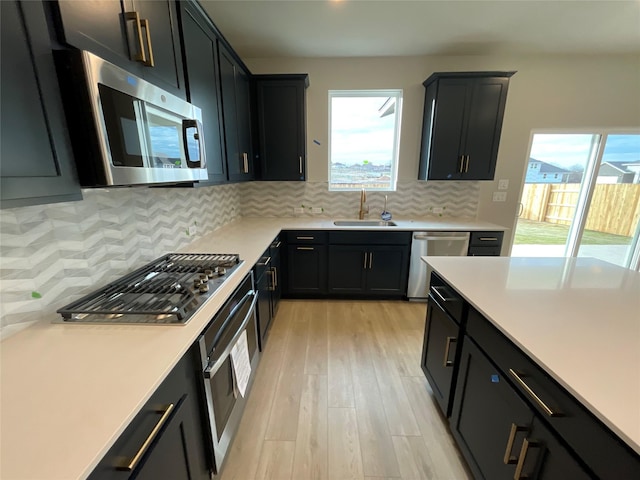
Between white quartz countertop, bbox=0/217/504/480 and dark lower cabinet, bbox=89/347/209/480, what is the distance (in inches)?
3.0

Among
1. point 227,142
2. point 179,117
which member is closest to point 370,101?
point 227,142

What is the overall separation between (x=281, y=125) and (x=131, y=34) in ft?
6.42

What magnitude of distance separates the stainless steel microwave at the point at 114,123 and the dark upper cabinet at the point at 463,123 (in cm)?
260

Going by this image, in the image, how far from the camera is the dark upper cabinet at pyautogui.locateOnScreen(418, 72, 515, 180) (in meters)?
2.70

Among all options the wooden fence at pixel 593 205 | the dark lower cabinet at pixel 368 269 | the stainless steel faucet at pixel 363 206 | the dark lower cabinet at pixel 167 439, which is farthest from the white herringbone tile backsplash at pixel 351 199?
the dark lower cabinet at pixel 167 439

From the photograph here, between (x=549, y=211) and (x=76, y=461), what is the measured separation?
4.56m

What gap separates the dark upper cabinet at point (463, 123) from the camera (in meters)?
2.70

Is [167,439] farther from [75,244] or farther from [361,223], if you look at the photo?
[361,223]

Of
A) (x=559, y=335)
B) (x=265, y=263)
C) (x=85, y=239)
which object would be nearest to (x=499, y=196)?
(x=559, y=335)

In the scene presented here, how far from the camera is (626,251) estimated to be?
357 cm

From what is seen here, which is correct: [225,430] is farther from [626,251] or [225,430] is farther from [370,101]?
[626,251]

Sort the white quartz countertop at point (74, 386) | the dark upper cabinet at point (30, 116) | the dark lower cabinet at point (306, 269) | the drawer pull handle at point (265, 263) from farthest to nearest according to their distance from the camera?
the dark lower cabinet at point (306, 269), the drawer pull handle at point (265, 263), the dark upper cabinet at point (30, 116), the white quartz countertop at point (74, 386)

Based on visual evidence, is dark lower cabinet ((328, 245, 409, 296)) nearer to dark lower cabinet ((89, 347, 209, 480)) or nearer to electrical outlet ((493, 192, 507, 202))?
electrical outlet ((493, 192, 507, 202))

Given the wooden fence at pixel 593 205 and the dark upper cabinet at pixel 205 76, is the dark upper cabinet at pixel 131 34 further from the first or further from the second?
the wooden fence at pixel 593 205
